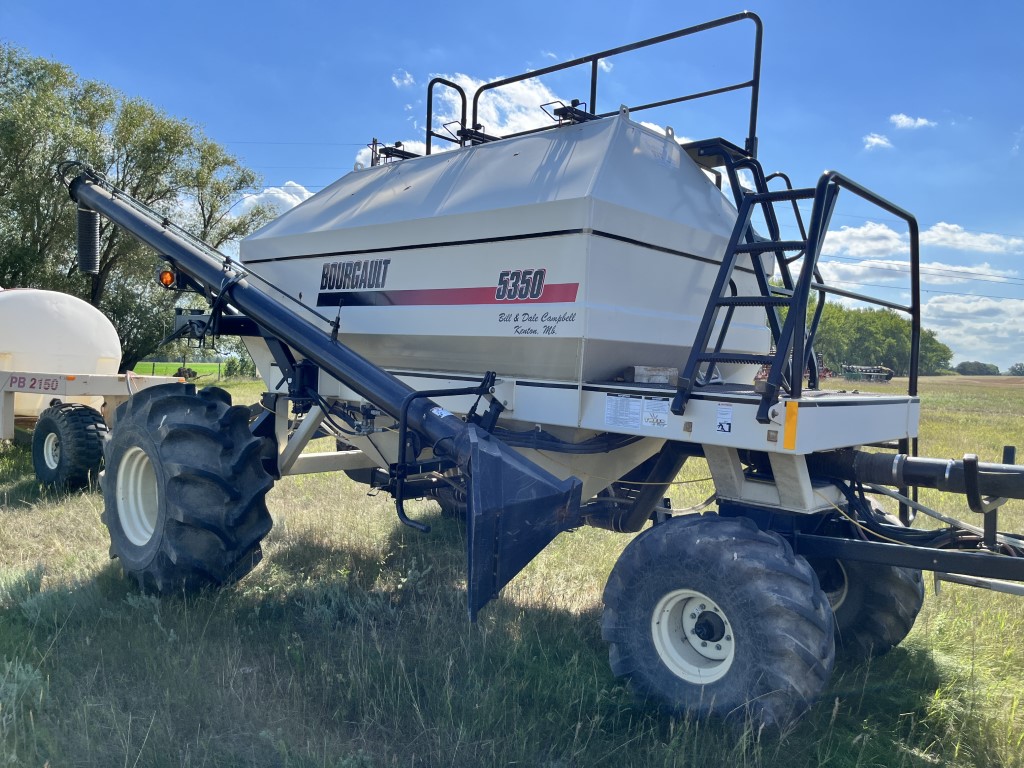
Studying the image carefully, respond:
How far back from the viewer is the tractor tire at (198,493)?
15.3 ft

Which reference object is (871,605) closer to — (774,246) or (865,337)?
(774,246)

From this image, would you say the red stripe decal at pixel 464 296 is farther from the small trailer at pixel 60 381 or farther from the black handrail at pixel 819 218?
the small trailer at pixel 60 381

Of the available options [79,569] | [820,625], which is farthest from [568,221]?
[79,569]

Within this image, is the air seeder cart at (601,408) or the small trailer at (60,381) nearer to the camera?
the air seeder cart at (601,408)

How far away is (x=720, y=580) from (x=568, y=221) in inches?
77.1

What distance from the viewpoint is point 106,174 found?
2286 centimetres

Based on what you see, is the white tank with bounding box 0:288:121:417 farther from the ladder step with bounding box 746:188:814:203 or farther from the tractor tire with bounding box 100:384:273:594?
the ladder step with bounding box 746:188:814:203

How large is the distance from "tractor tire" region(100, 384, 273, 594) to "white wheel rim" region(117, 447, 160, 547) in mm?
268

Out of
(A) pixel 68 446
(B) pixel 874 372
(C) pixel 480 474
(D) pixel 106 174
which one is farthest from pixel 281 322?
(D) pixel 106 174

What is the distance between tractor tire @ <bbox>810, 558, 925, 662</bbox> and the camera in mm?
4355

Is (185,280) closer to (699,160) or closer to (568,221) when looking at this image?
(568,221)

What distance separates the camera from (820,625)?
3326 millimetres

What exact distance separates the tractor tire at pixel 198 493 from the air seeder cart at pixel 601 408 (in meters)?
0.02

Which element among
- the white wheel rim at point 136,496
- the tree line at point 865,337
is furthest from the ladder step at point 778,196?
the tree line at point 865,337
